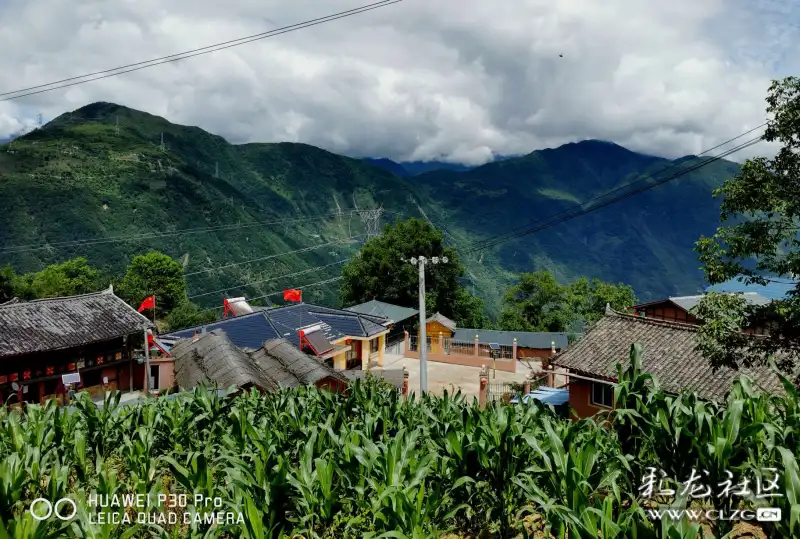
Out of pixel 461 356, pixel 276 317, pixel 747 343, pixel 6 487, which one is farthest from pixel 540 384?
pixel 6 487

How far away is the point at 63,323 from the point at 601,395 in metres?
23.6

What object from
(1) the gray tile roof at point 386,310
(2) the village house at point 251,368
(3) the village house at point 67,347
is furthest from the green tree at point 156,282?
(2) the village house at point 251,368

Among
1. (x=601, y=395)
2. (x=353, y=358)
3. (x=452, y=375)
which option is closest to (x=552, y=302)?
(x=452, y=375)

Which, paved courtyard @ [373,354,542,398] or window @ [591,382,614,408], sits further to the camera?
paved courtyard @ [373,354,542,398]

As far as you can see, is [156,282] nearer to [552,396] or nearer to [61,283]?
[61,283]

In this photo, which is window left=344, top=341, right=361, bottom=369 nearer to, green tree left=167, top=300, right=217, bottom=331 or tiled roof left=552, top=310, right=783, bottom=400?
tiled roof left=552, top=310, right=783, bottom=400

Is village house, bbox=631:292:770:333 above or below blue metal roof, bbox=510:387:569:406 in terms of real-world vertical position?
above

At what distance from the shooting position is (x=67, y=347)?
77.8 feet

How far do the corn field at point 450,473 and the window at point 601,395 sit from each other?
10.6 m

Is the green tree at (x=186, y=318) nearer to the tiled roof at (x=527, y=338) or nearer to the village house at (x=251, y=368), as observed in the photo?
the tiled roof at (x=527, y=338)

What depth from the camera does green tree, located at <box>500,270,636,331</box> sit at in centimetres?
4166

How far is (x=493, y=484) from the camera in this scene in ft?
20.3

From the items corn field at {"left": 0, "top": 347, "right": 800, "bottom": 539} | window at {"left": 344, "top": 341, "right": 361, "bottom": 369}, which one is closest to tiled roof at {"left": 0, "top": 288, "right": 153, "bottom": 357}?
window at {"left": 344, "top": 341, "right": 361, "bottom": 369}

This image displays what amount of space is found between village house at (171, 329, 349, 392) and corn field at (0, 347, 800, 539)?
356 inches
